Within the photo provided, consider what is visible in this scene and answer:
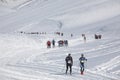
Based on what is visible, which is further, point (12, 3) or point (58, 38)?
point (12, 3)

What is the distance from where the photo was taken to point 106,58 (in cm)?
2986

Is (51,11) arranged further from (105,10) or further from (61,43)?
(61,43)

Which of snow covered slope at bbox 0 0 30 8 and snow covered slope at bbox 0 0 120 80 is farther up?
snow covered slope at bbox 0 0 30 8

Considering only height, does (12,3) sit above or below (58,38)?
above

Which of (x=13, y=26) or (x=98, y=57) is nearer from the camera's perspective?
(x=98, y=57)

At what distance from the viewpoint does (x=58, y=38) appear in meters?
57.0

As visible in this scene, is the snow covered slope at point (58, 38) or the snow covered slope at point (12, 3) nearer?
the snow covered slope at point (58, 38)

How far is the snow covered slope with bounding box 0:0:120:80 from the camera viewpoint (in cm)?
2286

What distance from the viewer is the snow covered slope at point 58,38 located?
22859 mm

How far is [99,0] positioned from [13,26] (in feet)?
133

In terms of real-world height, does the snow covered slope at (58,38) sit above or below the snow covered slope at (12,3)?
below

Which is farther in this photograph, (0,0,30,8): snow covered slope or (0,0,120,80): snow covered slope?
(0,0,30,8): snow covered slope

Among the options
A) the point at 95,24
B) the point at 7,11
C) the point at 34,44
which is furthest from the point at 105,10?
the point at 34,44

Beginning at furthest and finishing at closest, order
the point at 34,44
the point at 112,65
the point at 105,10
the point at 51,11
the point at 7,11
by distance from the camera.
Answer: the point at 7,11 < the point at 51,11 < the point at 105,10 < the point at 34,44 < the point at 112,65
